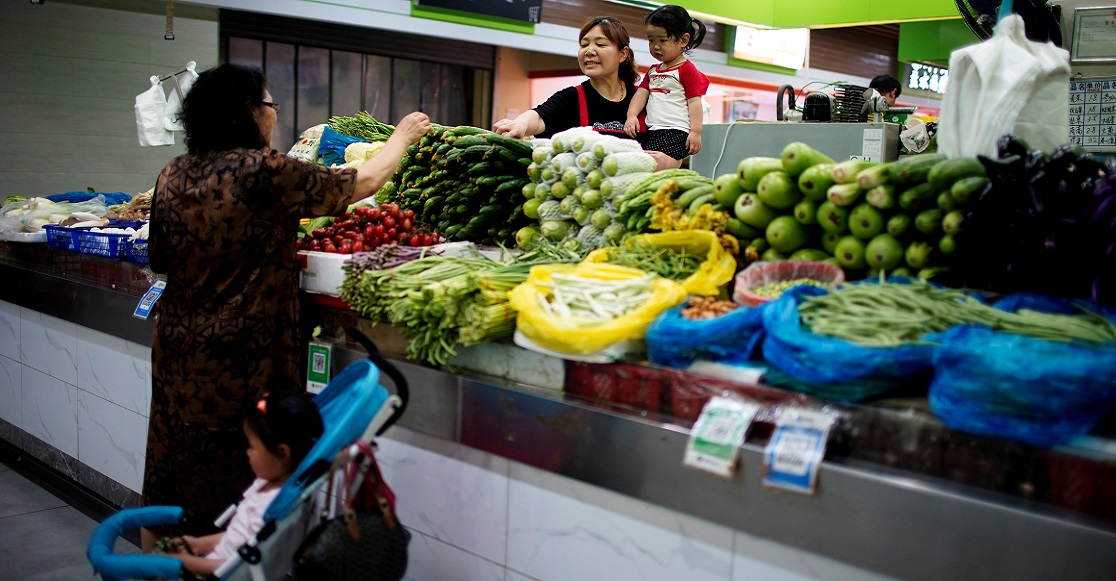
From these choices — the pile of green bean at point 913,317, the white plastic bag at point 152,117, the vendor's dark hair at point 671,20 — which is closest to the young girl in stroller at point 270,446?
the pile of green bean at point 913,317

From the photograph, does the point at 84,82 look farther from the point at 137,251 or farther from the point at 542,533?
the point at 542,533

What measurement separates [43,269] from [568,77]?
7229 mm

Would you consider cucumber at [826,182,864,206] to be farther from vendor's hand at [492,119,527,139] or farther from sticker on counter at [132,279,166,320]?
sticker on counter at [132,279,166,320]

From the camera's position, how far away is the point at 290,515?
2260mm

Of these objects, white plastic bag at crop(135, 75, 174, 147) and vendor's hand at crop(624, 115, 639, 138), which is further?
white plastic bag at crop(135, 75, 174, 147)

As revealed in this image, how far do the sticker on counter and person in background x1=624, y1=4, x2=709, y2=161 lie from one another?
104 inches

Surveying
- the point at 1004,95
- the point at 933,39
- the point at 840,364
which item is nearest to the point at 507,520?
the point at 840,364

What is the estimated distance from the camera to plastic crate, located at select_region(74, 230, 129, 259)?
412cm

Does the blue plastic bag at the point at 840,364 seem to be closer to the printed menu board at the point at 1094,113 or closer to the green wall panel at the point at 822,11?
the printed menu board at the point at 1094,113

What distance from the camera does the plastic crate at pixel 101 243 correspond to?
13.5 ft

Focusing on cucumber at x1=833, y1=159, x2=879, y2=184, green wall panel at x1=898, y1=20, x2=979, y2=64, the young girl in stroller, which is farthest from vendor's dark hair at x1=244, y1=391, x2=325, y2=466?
green wall panel at x1=898, y1=20, x2=979, y2=64

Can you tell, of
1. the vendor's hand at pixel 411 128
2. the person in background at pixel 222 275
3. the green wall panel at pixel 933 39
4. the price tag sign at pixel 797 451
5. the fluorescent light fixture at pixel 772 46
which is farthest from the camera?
the fluorescent light fixture at pixel 772 46

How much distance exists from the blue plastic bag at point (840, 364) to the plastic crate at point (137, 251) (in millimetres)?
3013

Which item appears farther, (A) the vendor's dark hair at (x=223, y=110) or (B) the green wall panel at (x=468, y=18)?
(B) the green wall panel at (x=468, y=18)
